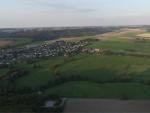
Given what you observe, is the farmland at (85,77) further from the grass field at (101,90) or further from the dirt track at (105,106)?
the dirt track at (105,106)

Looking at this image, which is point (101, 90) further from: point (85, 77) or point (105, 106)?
point (105, 106)

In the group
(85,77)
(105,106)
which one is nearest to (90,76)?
(85,77)

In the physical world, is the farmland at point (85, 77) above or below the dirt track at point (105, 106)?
below

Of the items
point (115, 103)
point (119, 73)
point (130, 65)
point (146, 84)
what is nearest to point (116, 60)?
point (130, 65)

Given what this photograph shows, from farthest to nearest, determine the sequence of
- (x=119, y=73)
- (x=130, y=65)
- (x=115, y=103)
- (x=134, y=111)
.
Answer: (x=130, y=65) → (x=119, y=73) → (x=115, y=103) → (x=134, y=111)

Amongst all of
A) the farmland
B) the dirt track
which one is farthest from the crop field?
the dirt track

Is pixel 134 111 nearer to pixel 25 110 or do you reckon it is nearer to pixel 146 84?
pixel 25 110

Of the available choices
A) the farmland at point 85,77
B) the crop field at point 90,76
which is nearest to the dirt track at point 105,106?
the farmland at point 85,77

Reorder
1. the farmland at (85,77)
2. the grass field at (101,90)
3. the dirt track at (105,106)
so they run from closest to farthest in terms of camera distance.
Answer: the dirt track at (105,106) < the grass field at (101,90) < the farmland at (85,77)
